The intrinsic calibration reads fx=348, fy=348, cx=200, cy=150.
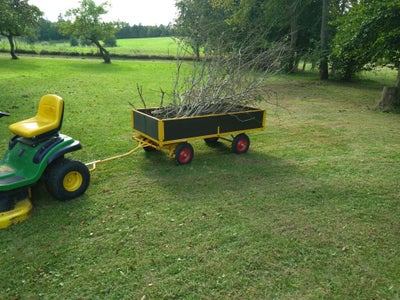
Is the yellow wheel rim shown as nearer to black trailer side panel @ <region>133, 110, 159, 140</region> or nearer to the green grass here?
the green grass

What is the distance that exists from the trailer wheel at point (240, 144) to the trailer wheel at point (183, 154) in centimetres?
97

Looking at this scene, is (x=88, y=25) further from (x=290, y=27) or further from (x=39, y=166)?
(x=39, y=166)

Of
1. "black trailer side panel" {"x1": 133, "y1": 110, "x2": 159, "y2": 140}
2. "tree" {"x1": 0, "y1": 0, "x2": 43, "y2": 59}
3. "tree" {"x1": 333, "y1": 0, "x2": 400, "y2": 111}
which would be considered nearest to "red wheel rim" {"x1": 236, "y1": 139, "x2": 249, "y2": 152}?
"black trailer side panel" {"x1": 133, "y1": 110, "x2": 159, "y2": 140}

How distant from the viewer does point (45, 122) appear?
426 cm

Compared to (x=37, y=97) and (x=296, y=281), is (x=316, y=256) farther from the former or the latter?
(x=37, y=97)

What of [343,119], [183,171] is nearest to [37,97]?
[183,171]

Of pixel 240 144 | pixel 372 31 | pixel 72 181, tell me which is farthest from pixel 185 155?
pixel 372 31

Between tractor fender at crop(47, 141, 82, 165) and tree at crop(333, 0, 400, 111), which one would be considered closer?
tractor fender at crop(47, 141, 82, 165)

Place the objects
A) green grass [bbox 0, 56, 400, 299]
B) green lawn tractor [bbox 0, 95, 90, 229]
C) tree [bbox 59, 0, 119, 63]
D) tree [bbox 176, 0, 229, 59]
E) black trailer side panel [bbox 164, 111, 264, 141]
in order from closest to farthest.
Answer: green grass [bbox 0, 56, 400, 299]
green lawn tractor [bbox 0, 95, 90, 229]
black trailer side panel [bbox 164, 111, 264, 141]
tree [bbox 176, 0, 229, 59]
tree [bbox 59, 0, 119, 63]

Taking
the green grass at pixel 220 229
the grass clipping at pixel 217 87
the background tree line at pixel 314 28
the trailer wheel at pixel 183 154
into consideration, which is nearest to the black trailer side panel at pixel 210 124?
the trailer wheel at pixel 183 154

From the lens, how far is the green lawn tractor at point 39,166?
3.80 m

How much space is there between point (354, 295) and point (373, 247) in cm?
86

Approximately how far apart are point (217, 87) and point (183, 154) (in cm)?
156

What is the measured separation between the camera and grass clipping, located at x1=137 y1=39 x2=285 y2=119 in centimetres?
607
